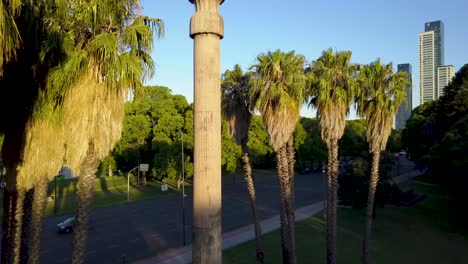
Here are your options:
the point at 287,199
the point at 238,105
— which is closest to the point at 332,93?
the point at 238,105

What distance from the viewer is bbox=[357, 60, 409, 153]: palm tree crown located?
19031 mm

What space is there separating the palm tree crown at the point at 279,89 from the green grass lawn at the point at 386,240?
9572 mm

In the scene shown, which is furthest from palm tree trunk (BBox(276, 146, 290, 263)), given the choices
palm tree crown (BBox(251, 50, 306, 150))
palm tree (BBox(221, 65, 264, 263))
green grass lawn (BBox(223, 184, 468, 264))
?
green grass lawn (BBox(223, 184, 468, 264))

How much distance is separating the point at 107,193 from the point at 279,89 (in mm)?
37702

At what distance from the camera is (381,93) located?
1898cm

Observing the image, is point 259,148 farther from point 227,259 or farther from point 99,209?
point 227,259

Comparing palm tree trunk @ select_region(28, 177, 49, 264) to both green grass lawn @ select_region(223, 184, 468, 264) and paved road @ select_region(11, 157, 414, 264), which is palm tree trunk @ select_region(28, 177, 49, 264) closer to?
paved road @ select_region(11, 157, 414, 264)

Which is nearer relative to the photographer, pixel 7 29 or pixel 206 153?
pixel 7 29

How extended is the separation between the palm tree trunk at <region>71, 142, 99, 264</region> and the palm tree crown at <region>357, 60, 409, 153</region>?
553 inches

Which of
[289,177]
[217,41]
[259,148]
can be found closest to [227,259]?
[289,177]

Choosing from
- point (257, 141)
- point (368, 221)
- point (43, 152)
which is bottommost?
point (368, 221)

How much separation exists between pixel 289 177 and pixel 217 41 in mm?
11313

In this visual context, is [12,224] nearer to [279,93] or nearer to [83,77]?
[83,77]

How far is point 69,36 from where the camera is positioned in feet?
28.5
